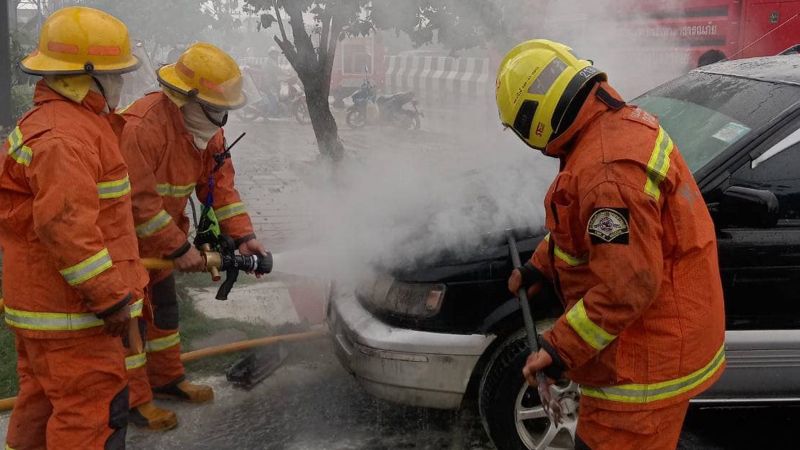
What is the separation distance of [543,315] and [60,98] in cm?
217

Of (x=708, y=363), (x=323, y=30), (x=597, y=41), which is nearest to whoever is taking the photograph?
(x=708, y=363)

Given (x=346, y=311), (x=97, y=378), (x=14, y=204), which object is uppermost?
(x=14, y=204)

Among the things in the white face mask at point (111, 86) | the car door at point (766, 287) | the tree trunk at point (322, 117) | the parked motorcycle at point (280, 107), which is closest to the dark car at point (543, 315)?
the car door at point (766, 287)

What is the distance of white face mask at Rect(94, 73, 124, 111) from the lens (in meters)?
2.74

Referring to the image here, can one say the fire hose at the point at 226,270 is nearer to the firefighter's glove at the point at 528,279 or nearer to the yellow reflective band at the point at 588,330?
the firefighter's glove at the point at 528,279

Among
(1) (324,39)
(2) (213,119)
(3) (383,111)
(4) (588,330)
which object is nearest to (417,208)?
(2) (213,119)

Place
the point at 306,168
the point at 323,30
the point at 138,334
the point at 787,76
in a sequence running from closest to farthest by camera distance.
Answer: the point at 138,334 → the point at 787,76 → the point at 323,30 → the point at 306,168

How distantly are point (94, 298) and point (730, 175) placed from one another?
2.65 m

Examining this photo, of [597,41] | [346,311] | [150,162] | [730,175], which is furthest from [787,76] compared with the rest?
[597,41]

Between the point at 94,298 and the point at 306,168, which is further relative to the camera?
the point at 306,168

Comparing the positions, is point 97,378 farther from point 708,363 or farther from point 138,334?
point 708,363

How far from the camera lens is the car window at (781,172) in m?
3.08

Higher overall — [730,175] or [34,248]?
[34,248]

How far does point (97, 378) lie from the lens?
8.68 ft
